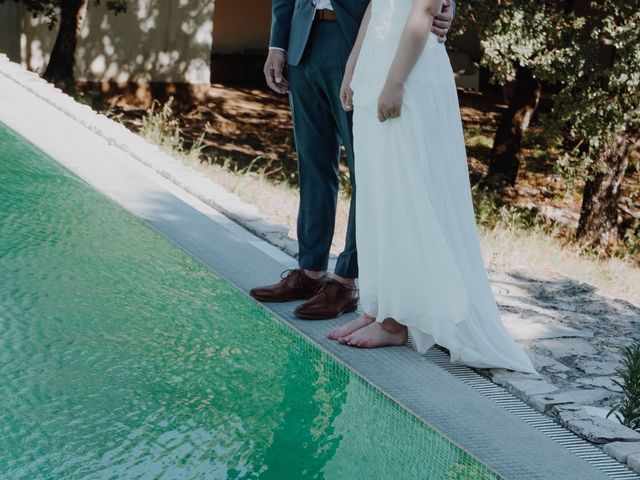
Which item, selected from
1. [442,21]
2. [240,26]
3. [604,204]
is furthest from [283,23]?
[240,26]

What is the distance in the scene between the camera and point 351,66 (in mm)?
3738

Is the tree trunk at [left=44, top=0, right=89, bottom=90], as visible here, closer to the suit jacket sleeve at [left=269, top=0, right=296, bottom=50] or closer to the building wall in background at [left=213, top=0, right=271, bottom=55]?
the building wall in background at [left=213, top=0, right=271, bottom=55]

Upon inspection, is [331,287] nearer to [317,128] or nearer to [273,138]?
[317,128]

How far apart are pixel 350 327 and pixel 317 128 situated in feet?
2.72

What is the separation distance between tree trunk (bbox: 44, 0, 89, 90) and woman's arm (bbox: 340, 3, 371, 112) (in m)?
10.0

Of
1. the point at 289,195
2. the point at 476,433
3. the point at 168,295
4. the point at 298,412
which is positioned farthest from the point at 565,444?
the point at 289,195

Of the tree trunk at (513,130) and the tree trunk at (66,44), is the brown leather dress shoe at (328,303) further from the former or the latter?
the tree trunk at (66,44)

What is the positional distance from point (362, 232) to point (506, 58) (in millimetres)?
6342

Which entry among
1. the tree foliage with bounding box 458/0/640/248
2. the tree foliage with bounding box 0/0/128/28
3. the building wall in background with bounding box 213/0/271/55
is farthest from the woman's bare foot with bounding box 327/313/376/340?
the building wall in background with bounding box 213/0/271/55

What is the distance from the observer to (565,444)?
3.13 meters

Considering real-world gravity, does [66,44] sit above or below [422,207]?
below

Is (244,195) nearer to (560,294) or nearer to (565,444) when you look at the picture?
(560,294)

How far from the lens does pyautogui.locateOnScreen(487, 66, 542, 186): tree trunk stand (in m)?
13.5

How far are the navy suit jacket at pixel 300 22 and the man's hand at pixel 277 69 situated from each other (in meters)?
0.03
